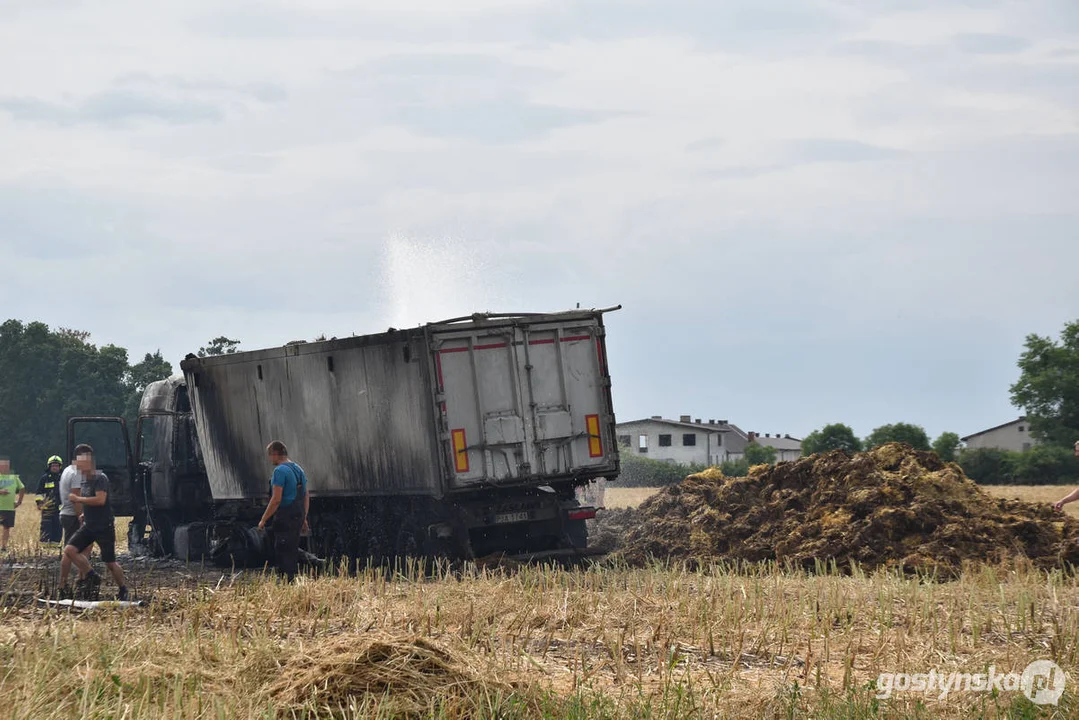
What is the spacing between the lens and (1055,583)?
12766 millimetres

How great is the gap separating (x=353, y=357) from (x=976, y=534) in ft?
26.4

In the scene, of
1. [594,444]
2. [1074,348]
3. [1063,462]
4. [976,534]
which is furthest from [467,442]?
[1074,348]

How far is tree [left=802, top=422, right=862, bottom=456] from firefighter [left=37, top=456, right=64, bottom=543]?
138 feet

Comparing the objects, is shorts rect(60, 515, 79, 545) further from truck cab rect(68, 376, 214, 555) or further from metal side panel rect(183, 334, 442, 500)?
truck cab rect(68, 376, 214, 555)

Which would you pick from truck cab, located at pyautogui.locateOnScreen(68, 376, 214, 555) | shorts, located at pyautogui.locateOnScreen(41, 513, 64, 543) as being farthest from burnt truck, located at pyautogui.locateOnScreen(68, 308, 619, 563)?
shorts, located at pyautogui.locateOnScreen(41, 513, 64, 543)

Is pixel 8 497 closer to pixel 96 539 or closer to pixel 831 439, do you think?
pixel 96 539

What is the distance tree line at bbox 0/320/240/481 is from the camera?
71.6 m

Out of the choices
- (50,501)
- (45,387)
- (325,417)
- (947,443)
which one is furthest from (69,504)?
(45,387)

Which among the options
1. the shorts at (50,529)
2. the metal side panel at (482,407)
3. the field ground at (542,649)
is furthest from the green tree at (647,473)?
the field ground at (542,649)

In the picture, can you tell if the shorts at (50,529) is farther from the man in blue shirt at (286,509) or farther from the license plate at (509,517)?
the man in blue shirt at (286,509)

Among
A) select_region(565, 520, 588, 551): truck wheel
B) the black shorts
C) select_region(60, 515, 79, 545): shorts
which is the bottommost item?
select_region(565, 520, 588, 551): truck wheel

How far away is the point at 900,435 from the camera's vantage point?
195ft

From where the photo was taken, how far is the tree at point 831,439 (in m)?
59.8

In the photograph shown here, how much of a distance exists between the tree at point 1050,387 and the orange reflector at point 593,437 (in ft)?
199
